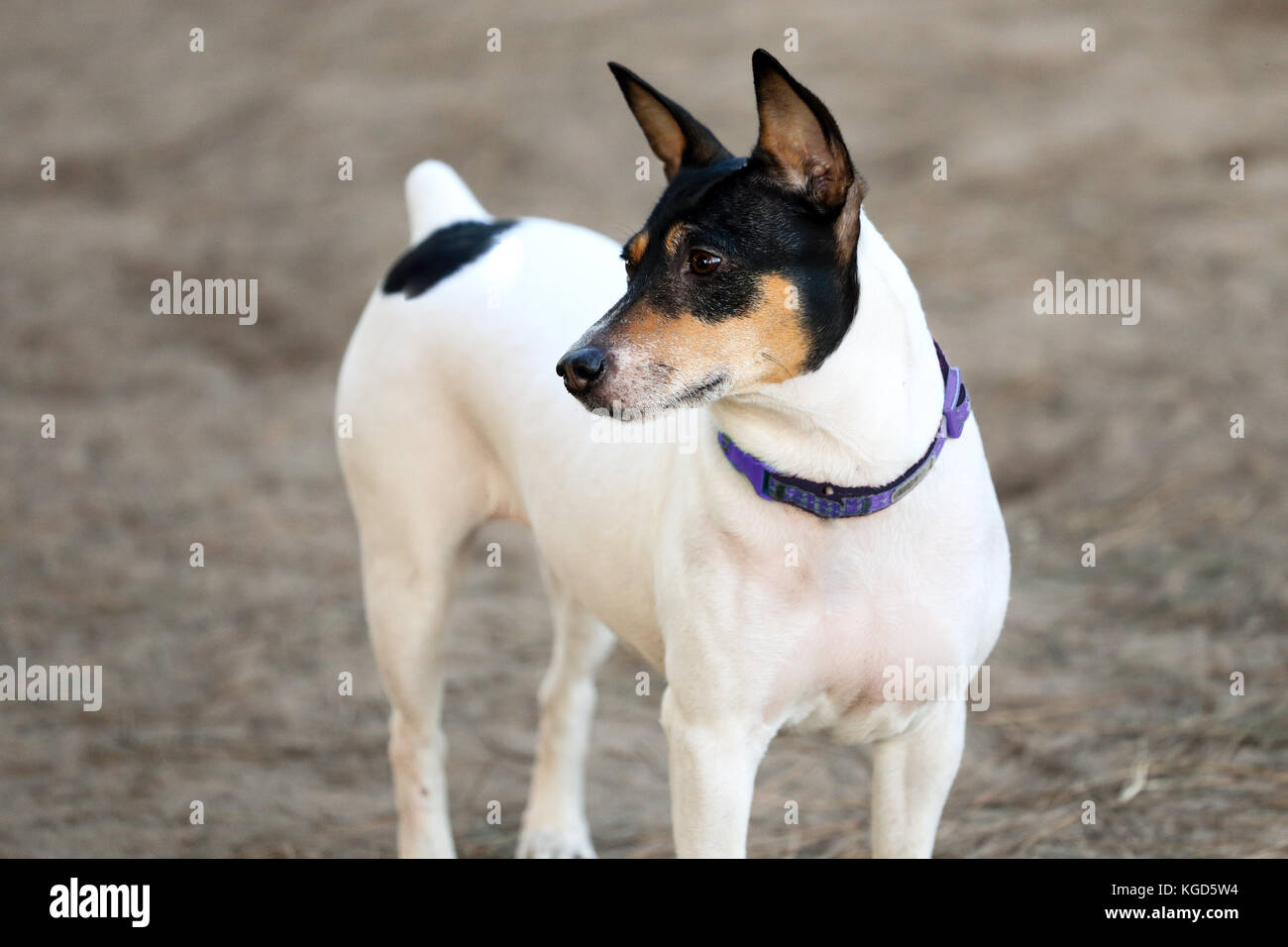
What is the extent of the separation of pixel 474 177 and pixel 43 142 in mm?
3421

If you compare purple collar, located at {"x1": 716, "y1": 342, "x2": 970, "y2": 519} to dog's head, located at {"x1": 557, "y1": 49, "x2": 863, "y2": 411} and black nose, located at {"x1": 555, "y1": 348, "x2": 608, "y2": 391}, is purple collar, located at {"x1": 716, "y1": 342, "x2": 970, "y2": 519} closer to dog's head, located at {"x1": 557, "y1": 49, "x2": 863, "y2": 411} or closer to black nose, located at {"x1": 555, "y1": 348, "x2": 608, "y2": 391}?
dog's head, located at {"x1": 557, "y1": 49, "x2": 863, "y2": 411}

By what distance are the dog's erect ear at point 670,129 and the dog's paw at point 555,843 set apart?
203 centimetres

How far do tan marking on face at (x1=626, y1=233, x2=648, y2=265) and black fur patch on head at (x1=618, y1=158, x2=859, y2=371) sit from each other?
0.05 m

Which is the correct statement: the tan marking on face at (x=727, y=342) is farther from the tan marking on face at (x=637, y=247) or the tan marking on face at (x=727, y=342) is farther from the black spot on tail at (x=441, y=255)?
the black spot on tail at (x=441, y=255)

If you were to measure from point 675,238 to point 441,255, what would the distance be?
133cm

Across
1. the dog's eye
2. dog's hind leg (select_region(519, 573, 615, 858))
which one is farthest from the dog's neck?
dog's hind leg (select_region(519, 573, 615, 858))

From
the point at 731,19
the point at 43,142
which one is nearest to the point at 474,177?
the point at 731,19

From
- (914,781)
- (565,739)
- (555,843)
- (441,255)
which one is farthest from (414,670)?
(914,781)

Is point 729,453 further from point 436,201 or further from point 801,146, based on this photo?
point 436,201

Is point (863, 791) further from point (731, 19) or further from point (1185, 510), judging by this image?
point (731, 19)

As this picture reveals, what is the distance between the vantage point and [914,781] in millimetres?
3168

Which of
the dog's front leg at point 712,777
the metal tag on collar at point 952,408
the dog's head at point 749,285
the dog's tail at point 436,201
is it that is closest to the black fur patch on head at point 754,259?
the dog's head at point 749,285

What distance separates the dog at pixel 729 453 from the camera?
2.56 m

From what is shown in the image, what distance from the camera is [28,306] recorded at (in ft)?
27.8
